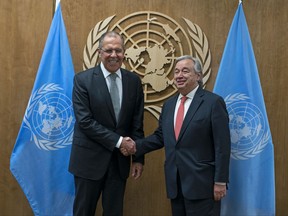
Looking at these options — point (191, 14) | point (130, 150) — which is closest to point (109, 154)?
point (130, 150)

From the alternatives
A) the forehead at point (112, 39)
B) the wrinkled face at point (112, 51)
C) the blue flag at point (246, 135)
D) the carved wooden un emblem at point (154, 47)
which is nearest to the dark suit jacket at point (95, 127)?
the wrinkled face at point (112, 51)

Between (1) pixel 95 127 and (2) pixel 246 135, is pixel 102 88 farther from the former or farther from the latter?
(2) pixel 246 135

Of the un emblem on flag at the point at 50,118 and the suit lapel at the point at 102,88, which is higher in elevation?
the suit lapel at the point at 102,88

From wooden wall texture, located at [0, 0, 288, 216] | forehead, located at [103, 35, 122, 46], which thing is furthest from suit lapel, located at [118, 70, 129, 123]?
wooden wall texture, located at [0, 0, 288, 216]

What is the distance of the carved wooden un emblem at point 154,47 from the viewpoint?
2.96 metres

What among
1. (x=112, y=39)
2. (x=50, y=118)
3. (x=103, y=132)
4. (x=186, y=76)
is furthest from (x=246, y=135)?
(x=50, y=118)

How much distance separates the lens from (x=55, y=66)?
9.31 ft

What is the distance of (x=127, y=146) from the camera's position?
2311 mm

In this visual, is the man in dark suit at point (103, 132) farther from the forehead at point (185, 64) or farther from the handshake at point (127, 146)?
the forehead at point (185, 64)

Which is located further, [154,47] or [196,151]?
[154,47]

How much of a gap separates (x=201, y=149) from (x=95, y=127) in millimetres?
680

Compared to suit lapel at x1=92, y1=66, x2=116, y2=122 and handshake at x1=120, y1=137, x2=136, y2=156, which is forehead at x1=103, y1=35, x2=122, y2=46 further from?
handshake at x1=120, y1=137, x2=136, y2=156

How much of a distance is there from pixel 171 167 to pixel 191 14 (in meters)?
1.38

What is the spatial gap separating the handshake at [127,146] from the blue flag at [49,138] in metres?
0.67
